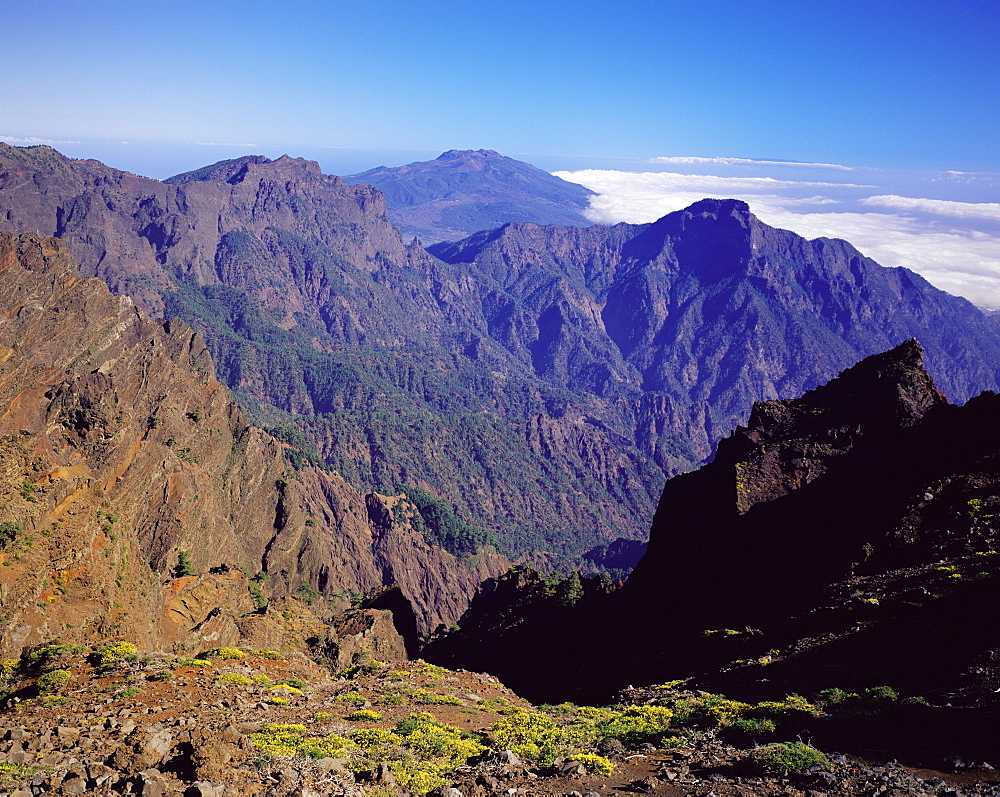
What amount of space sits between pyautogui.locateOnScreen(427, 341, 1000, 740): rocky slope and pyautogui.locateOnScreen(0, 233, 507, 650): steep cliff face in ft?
89.8

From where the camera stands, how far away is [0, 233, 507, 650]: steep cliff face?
3866 cm

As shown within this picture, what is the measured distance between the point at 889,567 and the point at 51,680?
129 ft

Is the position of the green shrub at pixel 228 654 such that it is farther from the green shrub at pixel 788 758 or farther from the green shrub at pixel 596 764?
the green shrub at pixel 788 758

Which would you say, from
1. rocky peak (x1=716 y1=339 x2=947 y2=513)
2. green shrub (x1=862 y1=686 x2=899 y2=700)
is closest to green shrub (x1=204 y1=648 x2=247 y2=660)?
green shrub (x1=862 y1=686 x2=899 y2=700)

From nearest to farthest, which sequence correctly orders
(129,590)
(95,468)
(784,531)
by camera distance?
(129,590) < (784,531) < (95,468)

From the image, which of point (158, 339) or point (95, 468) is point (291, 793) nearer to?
point (95, 468)

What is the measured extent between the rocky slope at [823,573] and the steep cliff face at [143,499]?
27377 millimetres

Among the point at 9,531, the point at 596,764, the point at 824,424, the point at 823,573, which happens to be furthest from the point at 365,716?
the point at 824,424

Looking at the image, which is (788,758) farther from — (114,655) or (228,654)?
(114,655)

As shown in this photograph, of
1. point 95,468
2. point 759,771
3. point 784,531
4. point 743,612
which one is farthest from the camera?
point 95,468

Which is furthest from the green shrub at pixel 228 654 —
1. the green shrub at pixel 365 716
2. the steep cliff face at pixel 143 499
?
the green shrub at pixel 365 716

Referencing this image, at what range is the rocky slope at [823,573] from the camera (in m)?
27.5

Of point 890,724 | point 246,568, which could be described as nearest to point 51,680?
point 890,724

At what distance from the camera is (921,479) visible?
143ft
